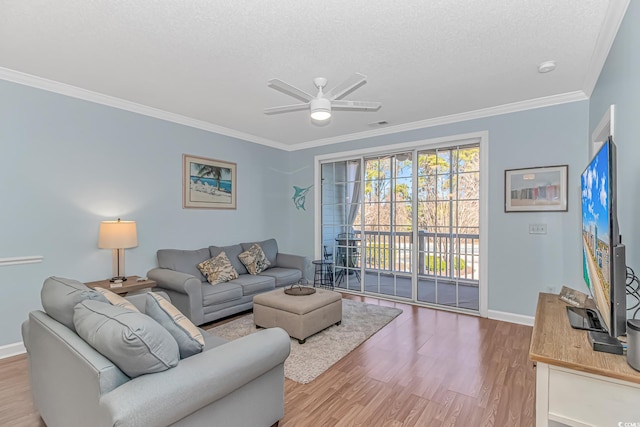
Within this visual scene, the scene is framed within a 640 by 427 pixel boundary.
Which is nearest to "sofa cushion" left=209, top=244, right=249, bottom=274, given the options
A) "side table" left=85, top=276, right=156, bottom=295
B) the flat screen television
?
"side table" left=85, top=276, right=156, bottom=295

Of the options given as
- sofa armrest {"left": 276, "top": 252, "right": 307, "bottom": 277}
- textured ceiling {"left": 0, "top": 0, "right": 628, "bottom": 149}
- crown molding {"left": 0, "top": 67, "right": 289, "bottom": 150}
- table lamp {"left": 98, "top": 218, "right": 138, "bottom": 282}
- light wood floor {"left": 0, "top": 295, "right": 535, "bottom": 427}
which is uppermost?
textured ceiling {"left": 0, "top": 0, "right": 628, "bottom": 149}

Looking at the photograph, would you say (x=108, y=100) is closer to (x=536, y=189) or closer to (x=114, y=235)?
(x=114, y=235)

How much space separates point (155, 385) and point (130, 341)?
21 centimetres

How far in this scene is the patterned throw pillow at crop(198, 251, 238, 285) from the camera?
397cm

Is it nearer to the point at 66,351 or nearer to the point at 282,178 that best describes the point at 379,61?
the point at 66,351

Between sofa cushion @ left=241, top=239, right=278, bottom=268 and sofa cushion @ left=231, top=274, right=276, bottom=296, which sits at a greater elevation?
sofa cushion @ left=241, top=239, right=278, bottom=268

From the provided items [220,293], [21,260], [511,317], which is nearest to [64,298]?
[21,260]

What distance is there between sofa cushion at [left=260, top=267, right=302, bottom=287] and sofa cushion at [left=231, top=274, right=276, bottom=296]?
0.09 meters

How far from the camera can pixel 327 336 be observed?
3.30 meters

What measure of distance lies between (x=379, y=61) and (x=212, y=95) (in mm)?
1856

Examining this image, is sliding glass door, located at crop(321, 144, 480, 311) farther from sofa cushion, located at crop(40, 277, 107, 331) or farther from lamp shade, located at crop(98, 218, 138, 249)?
sofa cushion, located at crop(40, 277, 107, 331)

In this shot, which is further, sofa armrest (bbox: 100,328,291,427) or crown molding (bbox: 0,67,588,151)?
crown molding (bbox: 0,67,588,151)

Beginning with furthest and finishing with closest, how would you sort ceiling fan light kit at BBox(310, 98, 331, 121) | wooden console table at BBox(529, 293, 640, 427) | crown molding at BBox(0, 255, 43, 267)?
crown molding at BBox(0, 255, 43, 267) < ceiling fan light kit at BBox(310, 98, 331, 121) < wooden console table at BBox(529, 293, 640, 427)

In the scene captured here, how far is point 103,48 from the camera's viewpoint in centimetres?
246
